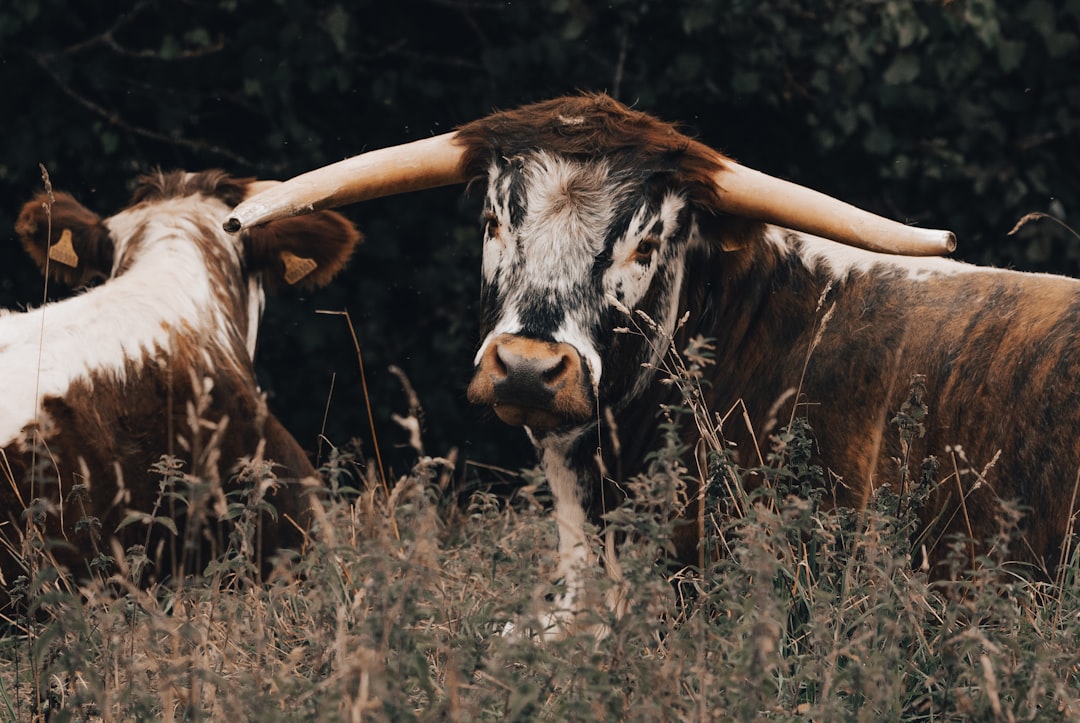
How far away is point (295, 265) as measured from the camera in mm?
4973

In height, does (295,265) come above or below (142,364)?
above

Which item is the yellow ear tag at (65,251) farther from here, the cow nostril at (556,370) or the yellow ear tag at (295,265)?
the cow nostril at (556,370)

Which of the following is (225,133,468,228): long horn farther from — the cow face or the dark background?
the dark background

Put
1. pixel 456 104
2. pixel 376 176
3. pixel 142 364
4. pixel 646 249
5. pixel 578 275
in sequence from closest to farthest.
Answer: pixel 578 275, pixel 646 249, pixel 376 176, pixel 142 364, pixel 456 104

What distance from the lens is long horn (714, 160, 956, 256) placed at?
10.8ft

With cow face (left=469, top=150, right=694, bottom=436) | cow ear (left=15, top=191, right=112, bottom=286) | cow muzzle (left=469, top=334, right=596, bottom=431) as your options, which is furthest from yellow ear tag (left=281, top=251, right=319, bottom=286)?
cow muzzle (left=469, top=334, right=596, bottom=431)

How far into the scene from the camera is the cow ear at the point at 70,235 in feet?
15.8

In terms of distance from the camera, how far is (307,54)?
5422 mm

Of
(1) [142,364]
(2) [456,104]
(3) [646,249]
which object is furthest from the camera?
(2) [456,104]

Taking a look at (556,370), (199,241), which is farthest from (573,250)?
(199,241)

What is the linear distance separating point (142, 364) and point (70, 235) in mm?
1025

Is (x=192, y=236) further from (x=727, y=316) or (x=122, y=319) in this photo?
(x=727, y=316)

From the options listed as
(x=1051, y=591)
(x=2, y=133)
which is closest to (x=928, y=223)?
(x=1051, y=591)

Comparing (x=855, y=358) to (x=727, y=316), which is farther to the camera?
(x=727, y=316)
